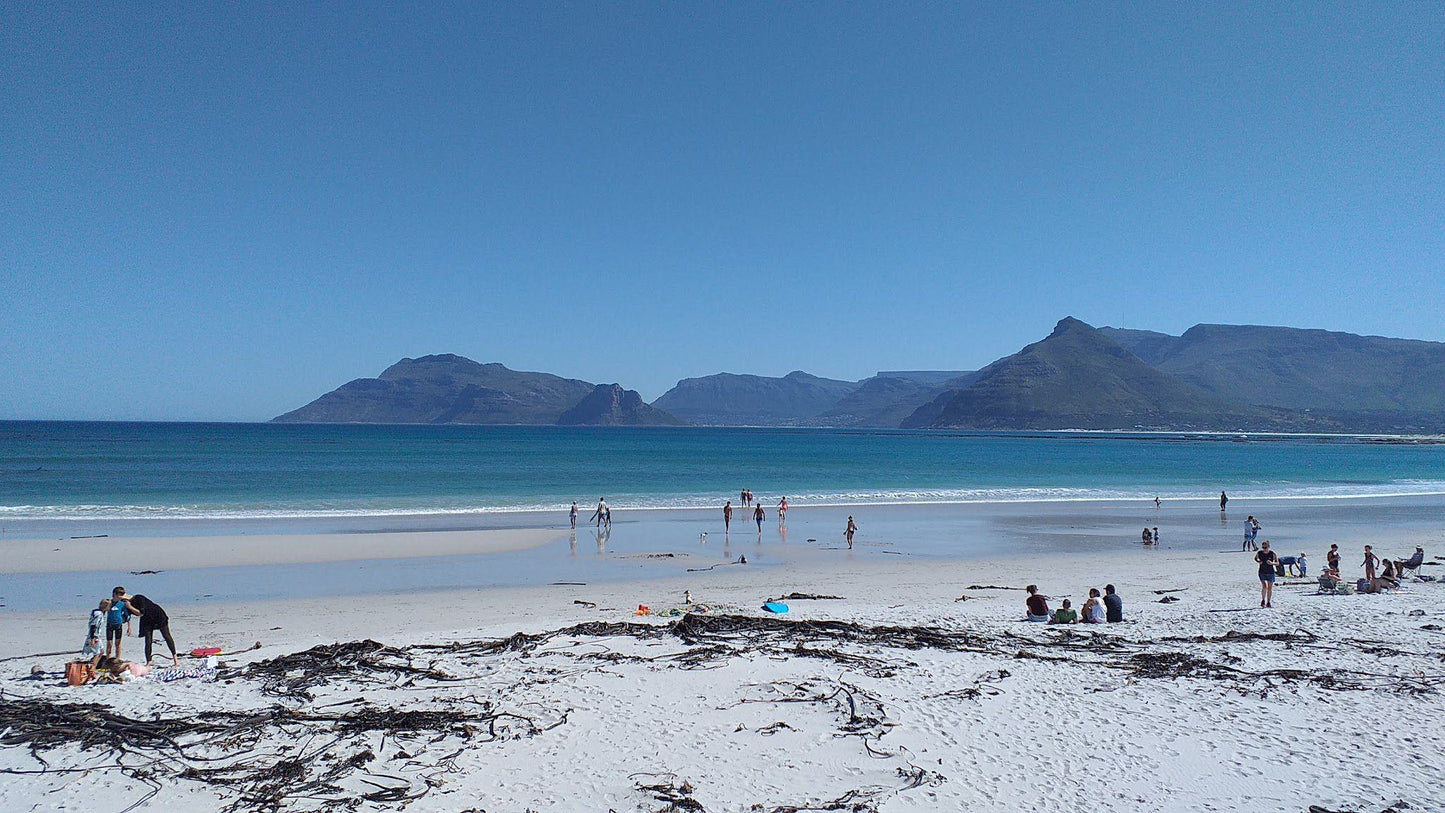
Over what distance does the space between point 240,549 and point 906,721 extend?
69.8 ft

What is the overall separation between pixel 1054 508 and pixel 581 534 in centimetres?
2313

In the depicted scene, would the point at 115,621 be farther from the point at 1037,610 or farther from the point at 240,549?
the point at 1037,610

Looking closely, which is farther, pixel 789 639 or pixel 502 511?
pixel 502 511

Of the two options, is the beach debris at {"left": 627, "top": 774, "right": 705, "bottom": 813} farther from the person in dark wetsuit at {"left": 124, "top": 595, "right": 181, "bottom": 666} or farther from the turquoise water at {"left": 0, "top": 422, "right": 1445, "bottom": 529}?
the turquoise water at {"left": 0, "top": 422, "right": 1445, "bottom": 529}

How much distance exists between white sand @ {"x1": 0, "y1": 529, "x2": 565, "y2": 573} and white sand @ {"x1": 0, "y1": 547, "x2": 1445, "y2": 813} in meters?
6.87

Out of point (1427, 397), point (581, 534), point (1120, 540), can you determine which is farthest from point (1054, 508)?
point (1427, 397)

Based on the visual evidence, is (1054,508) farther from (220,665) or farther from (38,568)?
(38,568)

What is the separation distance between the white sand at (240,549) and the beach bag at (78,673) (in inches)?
449

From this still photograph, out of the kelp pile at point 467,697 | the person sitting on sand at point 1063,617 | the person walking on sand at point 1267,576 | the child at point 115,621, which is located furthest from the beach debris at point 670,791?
the person walking on sand at point 1267,576

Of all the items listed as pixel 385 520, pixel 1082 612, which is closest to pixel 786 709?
pixel 1082 612

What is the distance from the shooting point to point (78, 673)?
853 cm

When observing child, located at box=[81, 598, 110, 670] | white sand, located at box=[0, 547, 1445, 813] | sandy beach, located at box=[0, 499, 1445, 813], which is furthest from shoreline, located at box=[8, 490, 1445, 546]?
child, located at box=[81, 598, 110, 670]

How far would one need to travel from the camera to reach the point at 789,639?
1055 cm

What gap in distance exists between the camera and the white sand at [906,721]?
6043 mm
